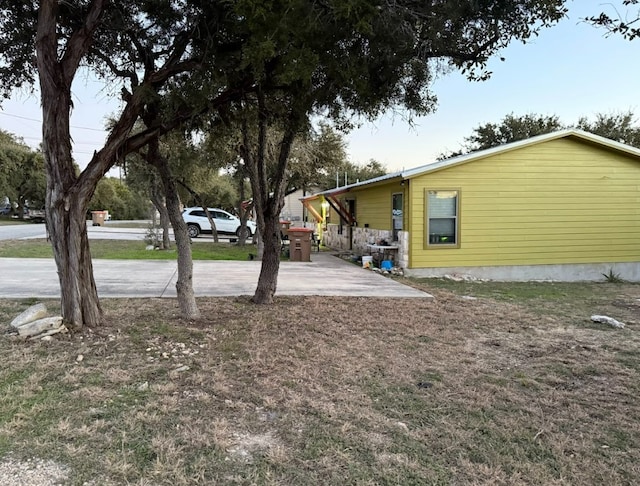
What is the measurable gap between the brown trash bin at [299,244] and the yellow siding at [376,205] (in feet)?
6.80

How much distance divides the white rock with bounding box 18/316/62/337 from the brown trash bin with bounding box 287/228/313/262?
8.34 meters

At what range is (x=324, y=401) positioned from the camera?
3.35m

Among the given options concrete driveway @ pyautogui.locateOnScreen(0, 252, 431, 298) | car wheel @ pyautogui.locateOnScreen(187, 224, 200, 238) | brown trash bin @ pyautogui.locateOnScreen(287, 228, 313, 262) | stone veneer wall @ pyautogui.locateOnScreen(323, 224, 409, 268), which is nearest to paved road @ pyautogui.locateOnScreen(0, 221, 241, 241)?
car wheel @ pyautogui.locateOnScreen(187, 224, 200, 238)

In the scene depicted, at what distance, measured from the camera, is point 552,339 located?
5.27 meters

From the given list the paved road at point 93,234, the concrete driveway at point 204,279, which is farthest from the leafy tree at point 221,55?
the paved road at point 93,234

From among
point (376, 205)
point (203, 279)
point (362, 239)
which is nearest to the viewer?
point (203, 279)

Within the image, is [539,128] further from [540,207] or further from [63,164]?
[63,164]

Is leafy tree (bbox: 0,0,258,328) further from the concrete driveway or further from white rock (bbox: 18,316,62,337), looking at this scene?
the concrete driveway

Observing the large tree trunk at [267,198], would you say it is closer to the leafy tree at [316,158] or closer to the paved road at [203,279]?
the paved road at [203,279]

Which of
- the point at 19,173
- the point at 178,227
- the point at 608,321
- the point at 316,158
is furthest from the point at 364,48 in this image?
the point at 19,173

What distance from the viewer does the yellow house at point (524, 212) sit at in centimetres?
1084

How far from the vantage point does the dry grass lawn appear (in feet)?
8.09

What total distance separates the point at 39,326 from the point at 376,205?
9.87m

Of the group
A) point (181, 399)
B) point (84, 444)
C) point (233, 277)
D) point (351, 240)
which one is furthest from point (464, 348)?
point (351, 240)
